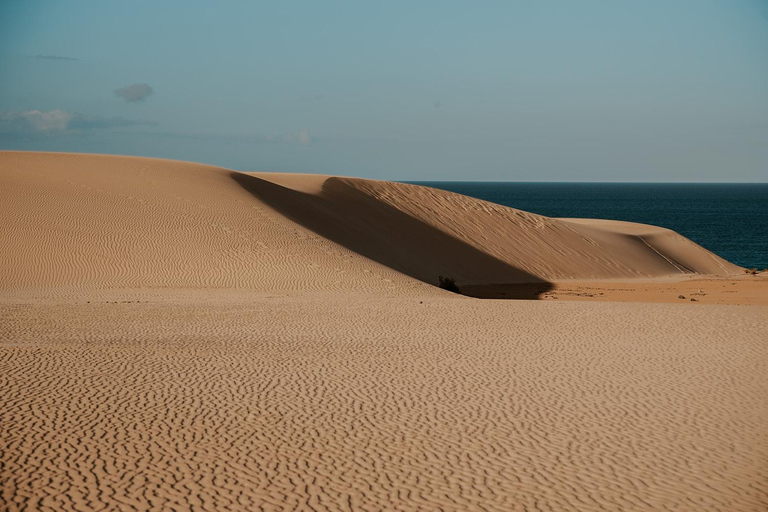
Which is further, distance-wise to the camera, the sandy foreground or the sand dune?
the sand dune

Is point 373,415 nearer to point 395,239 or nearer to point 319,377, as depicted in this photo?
point 319,377

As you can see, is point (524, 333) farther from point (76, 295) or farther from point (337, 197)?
point (337, 197)

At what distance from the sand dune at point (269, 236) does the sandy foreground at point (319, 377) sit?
0.15m

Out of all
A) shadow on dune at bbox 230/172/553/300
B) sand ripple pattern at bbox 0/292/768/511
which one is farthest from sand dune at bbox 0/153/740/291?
sand ripple pattern at bbox 0/292/768/511

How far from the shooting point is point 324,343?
46.3 ft

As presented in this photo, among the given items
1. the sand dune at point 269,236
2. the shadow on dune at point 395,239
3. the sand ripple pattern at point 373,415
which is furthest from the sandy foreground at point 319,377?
the shadow on dune at point 395,239

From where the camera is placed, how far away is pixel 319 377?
11.4m

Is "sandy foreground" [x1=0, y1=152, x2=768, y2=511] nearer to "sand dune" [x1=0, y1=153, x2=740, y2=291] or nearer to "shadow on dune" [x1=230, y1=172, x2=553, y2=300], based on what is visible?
"sand dune" [x1=0, y1=153, x2=740, y2=291]

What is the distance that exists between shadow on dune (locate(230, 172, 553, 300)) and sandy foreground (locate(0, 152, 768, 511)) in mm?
652

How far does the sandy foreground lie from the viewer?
7.29 meters

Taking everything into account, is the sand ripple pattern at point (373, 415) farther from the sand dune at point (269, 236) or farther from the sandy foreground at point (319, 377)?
the sand dune at point (269, 236)

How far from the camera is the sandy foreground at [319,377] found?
7.29 meters

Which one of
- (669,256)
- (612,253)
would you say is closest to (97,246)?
(612,253)

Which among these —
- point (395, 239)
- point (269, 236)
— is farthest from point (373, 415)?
point (395, 239)
